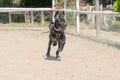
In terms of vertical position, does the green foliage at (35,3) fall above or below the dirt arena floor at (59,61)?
above

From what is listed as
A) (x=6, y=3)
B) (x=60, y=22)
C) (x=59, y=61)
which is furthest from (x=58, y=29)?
(x=6, y=3)

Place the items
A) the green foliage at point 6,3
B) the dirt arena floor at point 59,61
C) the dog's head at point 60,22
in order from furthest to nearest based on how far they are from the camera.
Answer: the green foliage at point 6,3
the dog's head at point 60,22
the dirt arena floor at point 59,61

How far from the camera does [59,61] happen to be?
10.1 metres

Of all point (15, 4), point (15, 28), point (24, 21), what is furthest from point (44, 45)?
point (15, 4)

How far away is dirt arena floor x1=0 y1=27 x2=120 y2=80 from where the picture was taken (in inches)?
330

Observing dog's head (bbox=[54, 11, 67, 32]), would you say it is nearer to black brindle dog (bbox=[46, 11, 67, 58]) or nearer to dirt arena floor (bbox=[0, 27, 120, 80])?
black brindle dog (bbox=[46, 11, 67, 58])

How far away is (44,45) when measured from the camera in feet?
44.2

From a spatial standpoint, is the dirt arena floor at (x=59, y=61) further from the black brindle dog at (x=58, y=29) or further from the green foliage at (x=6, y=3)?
the green foliage at (x=6, y=3)

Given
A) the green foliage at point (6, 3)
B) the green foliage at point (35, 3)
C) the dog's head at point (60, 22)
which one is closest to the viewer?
the dog's head at point (60, 22)

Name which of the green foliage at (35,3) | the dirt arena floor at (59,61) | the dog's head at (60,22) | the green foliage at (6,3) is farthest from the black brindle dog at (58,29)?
the green foliage at (6,3)

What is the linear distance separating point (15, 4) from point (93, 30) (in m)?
11.5

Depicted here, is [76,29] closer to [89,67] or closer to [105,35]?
[105,35]

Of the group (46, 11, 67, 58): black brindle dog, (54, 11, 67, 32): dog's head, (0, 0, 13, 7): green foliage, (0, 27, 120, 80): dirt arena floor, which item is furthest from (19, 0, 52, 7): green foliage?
(54, 11, 67, 32): dog's head

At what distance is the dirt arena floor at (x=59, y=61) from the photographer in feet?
27.5
